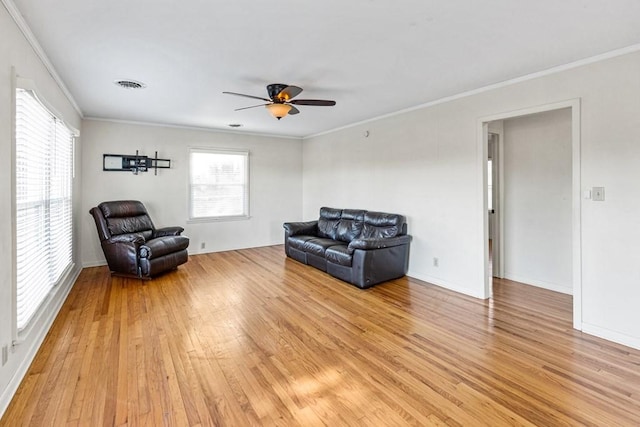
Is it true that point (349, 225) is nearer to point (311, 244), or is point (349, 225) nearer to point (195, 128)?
point (311, 244)

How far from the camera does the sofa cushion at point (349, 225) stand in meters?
5.31

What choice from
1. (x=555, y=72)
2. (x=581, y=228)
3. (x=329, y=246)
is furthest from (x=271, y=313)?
(x=555, y=72)

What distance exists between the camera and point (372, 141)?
213 inches

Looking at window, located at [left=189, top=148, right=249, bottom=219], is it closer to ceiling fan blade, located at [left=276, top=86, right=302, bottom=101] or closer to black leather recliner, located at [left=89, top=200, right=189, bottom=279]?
black leather recliner, located at [left=89, top=200, right=189, bottom=279]

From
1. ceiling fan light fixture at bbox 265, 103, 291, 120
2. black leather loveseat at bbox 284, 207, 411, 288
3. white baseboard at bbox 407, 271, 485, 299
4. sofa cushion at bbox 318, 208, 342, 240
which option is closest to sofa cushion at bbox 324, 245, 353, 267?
black leather loveseat at bbox 284, 207, 411, 288

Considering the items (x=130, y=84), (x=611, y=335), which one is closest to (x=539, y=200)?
(x=611, y=335)

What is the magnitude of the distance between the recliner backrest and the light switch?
5.77m

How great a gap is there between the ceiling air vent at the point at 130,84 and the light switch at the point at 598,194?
15.4ft

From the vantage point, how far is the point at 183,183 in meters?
6.17

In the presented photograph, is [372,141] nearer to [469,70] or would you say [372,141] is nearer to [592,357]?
[469,70]

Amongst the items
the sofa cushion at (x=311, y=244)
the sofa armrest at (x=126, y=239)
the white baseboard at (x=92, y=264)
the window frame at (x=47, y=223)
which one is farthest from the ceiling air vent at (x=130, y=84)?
the white baseboard at (x=92, y=264)

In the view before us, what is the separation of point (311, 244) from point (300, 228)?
85 cm

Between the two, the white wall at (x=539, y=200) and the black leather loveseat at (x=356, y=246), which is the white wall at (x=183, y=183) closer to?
the black leather loveseat at (x=356, y=246)

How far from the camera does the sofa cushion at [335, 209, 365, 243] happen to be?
531 cm
